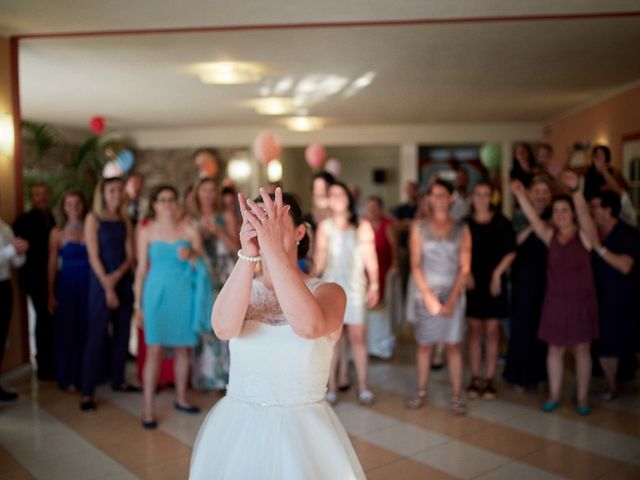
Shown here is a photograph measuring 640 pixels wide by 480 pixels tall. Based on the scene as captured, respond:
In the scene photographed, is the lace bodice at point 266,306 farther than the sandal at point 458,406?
No

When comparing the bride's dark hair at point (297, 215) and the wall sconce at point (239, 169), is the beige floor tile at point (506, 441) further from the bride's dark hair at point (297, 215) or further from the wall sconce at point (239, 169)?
the wall sconce at point (239, 169)

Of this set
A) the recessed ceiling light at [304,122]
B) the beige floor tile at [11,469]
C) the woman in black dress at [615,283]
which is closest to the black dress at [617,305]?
the woman in black dress at [615,283]

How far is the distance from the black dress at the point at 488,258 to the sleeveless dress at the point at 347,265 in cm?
82

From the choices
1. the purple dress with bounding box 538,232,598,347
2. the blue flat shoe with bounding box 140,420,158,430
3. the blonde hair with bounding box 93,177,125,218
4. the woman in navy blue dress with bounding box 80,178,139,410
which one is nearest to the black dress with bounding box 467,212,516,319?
the purple dress with bounding box 538,232,598,347

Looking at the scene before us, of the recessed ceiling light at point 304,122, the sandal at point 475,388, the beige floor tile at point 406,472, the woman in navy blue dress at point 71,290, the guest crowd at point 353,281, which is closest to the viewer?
the beige floor tile at point 406,472

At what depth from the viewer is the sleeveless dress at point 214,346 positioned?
4.47 m

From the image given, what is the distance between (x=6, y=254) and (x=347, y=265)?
7.99 ft

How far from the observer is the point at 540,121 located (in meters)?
11.8

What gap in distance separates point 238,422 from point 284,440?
0.16 m

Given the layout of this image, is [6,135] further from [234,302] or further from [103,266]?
[234,302]

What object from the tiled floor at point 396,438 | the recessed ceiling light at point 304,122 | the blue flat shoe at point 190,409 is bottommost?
the tiled floor at point 396,438

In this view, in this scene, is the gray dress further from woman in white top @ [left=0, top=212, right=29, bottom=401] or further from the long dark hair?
woman in white top @ [left=0, top=212, right=29, bottom=401]

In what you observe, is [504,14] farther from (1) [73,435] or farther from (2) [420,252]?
(1) [73,435]

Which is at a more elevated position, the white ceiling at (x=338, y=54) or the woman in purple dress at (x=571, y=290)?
the white ceiling at (x=338, y=54)
